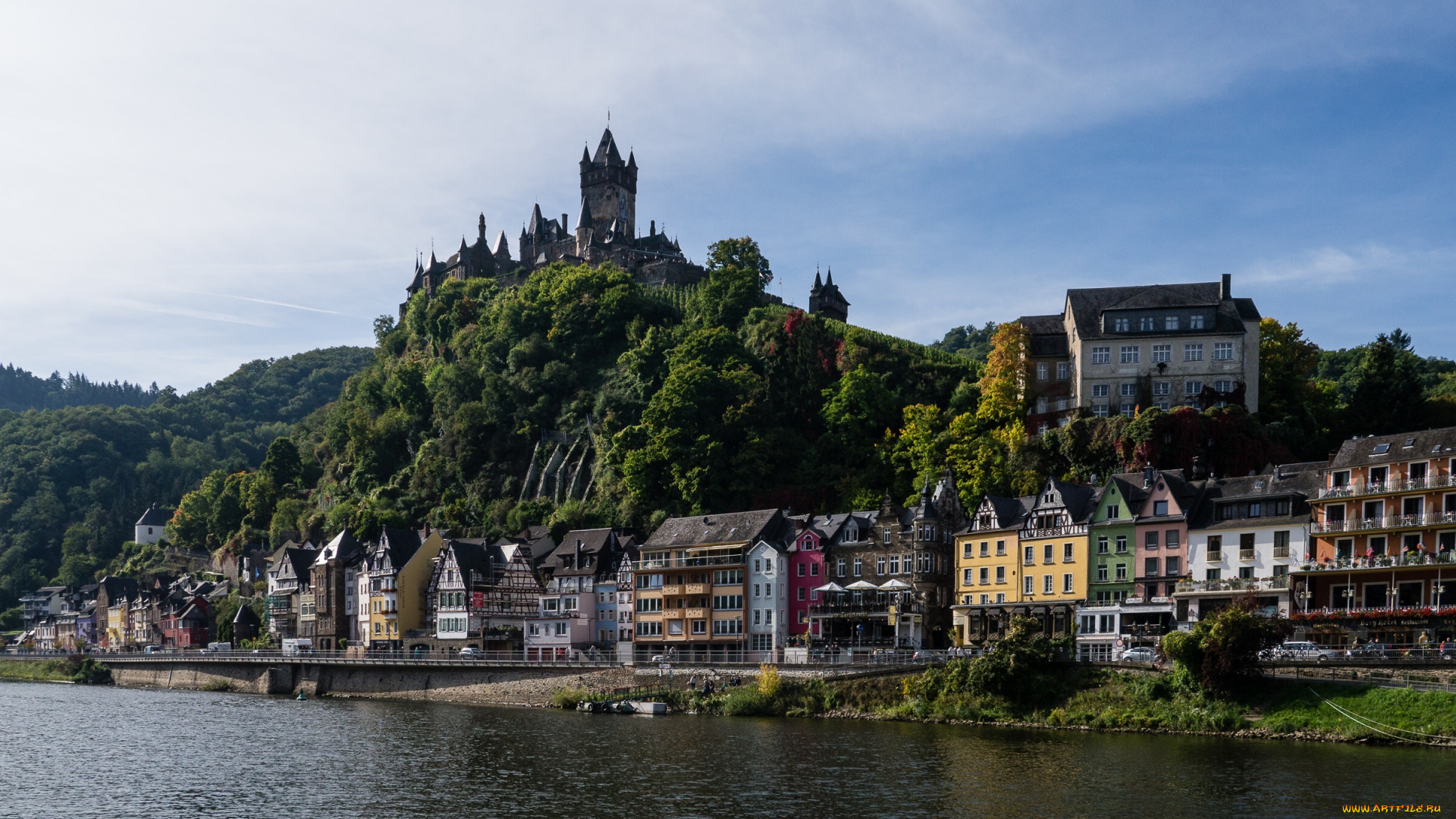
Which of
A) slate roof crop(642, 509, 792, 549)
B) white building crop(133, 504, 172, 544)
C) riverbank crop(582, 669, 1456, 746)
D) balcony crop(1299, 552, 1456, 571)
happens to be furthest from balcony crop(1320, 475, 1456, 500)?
white building crop(133, 504, 172, 544)

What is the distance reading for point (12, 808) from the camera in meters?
45.3

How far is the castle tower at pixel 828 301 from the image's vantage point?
15462cm

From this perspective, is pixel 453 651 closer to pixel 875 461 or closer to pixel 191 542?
pixel 875 461

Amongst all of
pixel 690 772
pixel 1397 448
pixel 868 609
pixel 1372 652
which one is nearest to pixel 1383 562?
pixel 1397 448

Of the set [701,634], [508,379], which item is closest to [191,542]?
[508,379]

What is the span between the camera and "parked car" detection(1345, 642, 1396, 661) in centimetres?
5565

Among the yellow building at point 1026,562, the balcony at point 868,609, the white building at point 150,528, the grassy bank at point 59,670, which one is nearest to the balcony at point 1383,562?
the yellow building at point 1026,562

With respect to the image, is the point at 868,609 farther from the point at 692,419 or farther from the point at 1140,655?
the point at 692,419

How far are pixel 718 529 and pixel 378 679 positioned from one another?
25.4 metres

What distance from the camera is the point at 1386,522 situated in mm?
66062

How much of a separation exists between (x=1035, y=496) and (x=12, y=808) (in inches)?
2194

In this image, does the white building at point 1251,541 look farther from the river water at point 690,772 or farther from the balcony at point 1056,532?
the river water at point 690,772

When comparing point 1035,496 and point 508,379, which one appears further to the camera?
point 508,379

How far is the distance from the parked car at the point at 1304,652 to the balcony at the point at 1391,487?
9.84 meters
